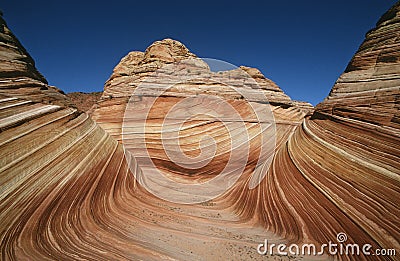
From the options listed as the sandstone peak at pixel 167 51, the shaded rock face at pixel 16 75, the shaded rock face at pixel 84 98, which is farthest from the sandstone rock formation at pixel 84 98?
the shaded rock face at pixel 16 75

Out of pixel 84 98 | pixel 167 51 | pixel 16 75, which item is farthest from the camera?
pixel 84 98

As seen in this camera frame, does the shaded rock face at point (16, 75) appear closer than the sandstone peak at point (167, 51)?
Yes

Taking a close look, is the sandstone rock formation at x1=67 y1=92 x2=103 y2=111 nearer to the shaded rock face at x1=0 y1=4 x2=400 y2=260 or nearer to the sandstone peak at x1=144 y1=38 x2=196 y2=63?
the sandstone peak at x1=144 y1=38 x2=196 y2=63

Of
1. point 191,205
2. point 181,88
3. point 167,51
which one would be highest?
point 167,51

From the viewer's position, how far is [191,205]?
556 cm

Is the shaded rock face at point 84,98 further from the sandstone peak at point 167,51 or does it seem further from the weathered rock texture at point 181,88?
→ the weathered rock texture at point 181,88

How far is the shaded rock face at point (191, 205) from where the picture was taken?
2926 millimetres

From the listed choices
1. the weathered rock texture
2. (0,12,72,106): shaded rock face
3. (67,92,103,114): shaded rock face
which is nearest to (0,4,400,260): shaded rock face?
(0,12,72,106): shaded rock face

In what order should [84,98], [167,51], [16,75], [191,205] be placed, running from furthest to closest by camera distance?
[84,98]
[167,51]
[191,205]
[16,75]

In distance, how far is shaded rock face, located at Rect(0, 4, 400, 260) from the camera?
2.93 meters

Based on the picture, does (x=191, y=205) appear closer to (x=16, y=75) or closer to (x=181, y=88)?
(x=16, y=75)

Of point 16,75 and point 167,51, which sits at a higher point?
point 167,51

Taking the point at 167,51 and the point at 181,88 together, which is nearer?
the point at 181,88

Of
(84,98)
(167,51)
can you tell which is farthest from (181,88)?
(84,98)
